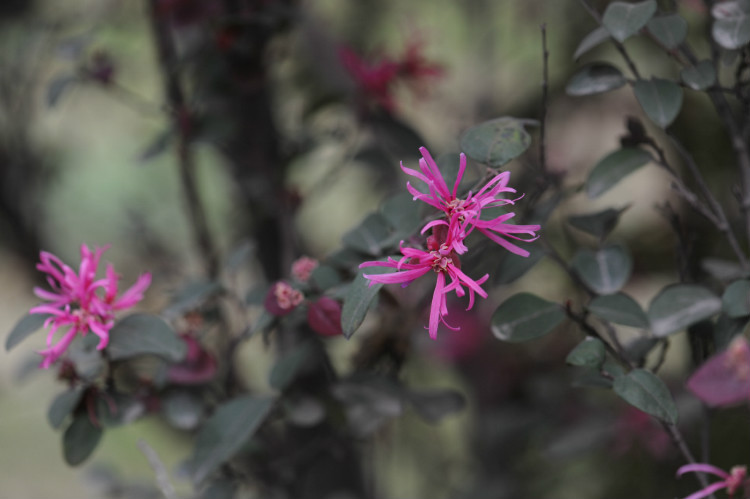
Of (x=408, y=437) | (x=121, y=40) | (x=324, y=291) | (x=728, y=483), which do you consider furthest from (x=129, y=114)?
(x=728, y=483)

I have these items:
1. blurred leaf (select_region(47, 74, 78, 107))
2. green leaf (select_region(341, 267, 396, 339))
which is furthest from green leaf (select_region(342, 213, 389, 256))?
blurred leaf (select_region(47, 74, 78, 107))

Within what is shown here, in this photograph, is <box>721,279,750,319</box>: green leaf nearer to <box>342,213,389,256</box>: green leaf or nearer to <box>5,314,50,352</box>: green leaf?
<box>342,213,389,256</box>: green leaf

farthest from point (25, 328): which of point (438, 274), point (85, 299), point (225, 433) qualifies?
point (438, 274)

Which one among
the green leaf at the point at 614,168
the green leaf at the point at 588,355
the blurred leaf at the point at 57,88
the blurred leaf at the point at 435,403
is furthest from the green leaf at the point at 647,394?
the blurred leaf at the point at 57,88

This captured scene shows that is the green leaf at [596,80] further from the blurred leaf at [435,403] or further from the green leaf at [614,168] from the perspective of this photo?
the blurred leaf at [435,403]

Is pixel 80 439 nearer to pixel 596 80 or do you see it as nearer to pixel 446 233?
pixel 446 233

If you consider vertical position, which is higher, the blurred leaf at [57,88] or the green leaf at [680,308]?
the blurred leaf at [57,88]

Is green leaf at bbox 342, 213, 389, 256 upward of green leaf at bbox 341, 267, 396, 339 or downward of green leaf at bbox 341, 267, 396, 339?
downward
